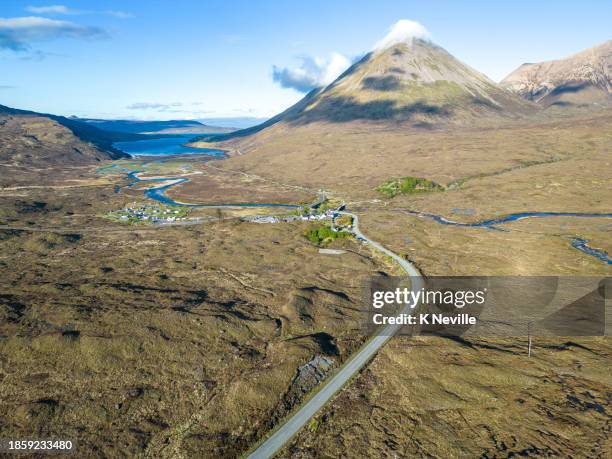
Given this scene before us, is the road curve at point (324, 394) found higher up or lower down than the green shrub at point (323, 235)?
lower down

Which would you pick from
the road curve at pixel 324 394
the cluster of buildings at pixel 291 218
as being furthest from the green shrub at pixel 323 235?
the road curve at pixel 324 394

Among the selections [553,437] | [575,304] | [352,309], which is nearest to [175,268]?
[352,309]

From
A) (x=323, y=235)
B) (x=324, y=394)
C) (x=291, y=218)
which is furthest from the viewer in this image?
(x=291, y=218)

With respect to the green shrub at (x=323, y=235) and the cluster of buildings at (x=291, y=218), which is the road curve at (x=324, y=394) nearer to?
the green shrub at (x=323, y=235)

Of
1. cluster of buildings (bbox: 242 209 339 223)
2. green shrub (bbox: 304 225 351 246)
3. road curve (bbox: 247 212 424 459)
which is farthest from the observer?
cluster of buildings (bbox: 242 209 339 223)

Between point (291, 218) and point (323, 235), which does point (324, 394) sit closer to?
point (323, 235)

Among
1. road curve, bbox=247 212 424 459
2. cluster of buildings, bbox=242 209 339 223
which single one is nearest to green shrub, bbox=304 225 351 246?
cluster of buildings, bbox=242 209 339 223

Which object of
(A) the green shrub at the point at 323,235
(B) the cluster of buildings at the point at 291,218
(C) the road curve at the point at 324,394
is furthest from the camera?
(B) the cluster of buildings at the point at 291,218

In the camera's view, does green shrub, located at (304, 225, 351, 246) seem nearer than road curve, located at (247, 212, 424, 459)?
No

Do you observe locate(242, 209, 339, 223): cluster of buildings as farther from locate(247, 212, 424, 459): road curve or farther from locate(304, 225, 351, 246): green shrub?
locate(247, 212, 424, 459): road curve

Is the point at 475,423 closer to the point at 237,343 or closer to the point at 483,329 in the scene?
the point at 483,329

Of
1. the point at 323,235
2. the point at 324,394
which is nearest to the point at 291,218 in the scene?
the point at 323,235
